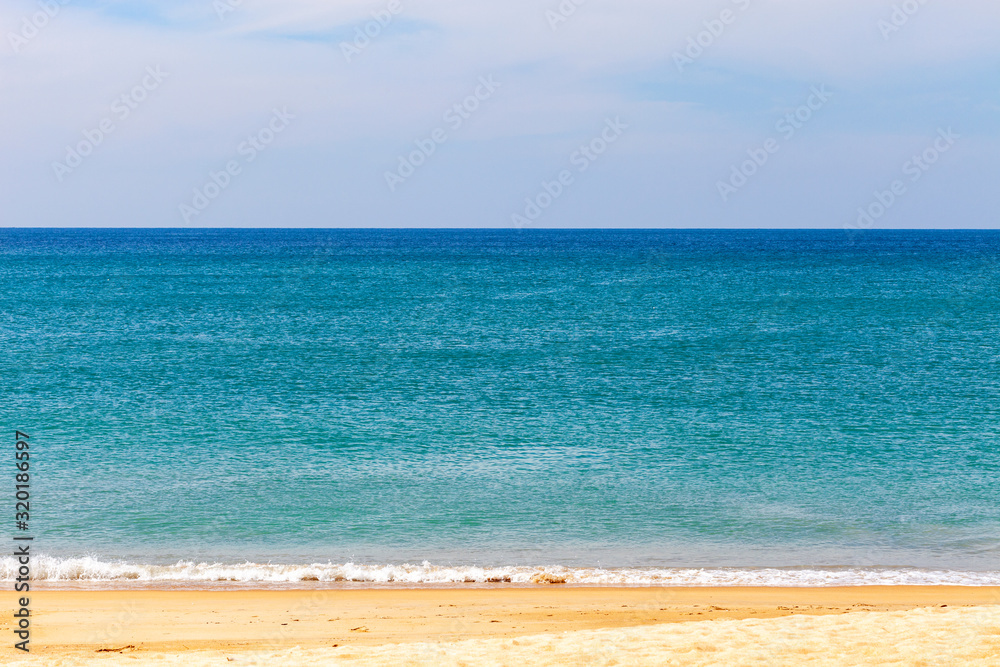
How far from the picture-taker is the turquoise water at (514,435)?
1516 cm

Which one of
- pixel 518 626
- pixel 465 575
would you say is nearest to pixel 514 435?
pixel 465 575

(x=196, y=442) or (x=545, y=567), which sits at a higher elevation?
(x=196, y=442)

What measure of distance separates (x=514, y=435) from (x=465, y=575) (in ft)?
27.4

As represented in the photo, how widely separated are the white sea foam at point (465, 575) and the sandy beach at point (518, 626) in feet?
1.65

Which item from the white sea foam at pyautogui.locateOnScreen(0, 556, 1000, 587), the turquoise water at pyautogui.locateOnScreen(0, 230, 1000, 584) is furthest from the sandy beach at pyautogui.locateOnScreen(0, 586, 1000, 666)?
the turquoise water at pyautogui.locateOnScreen(0, 230, 1000, 584)

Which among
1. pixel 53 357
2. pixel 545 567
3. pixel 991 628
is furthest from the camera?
pixel 53 357

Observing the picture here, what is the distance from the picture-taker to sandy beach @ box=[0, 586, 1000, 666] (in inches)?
347

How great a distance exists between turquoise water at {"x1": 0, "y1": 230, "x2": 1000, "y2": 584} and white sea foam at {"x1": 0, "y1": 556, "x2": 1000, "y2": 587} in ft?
1.59

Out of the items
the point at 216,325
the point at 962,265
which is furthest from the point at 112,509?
the point at 962,265

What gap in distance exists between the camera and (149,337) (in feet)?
127

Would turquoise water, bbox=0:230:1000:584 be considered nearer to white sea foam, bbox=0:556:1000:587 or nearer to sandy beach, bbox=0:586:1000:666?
white sea foam, bbox=0:556:1000:587

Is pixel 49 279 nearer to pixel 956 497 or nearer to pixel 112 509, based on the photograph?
pixel 112 509

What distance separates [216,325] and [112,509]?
93.1 feet

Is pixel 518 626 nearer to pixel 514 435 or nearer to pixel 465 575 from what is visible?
pixel 465 575
